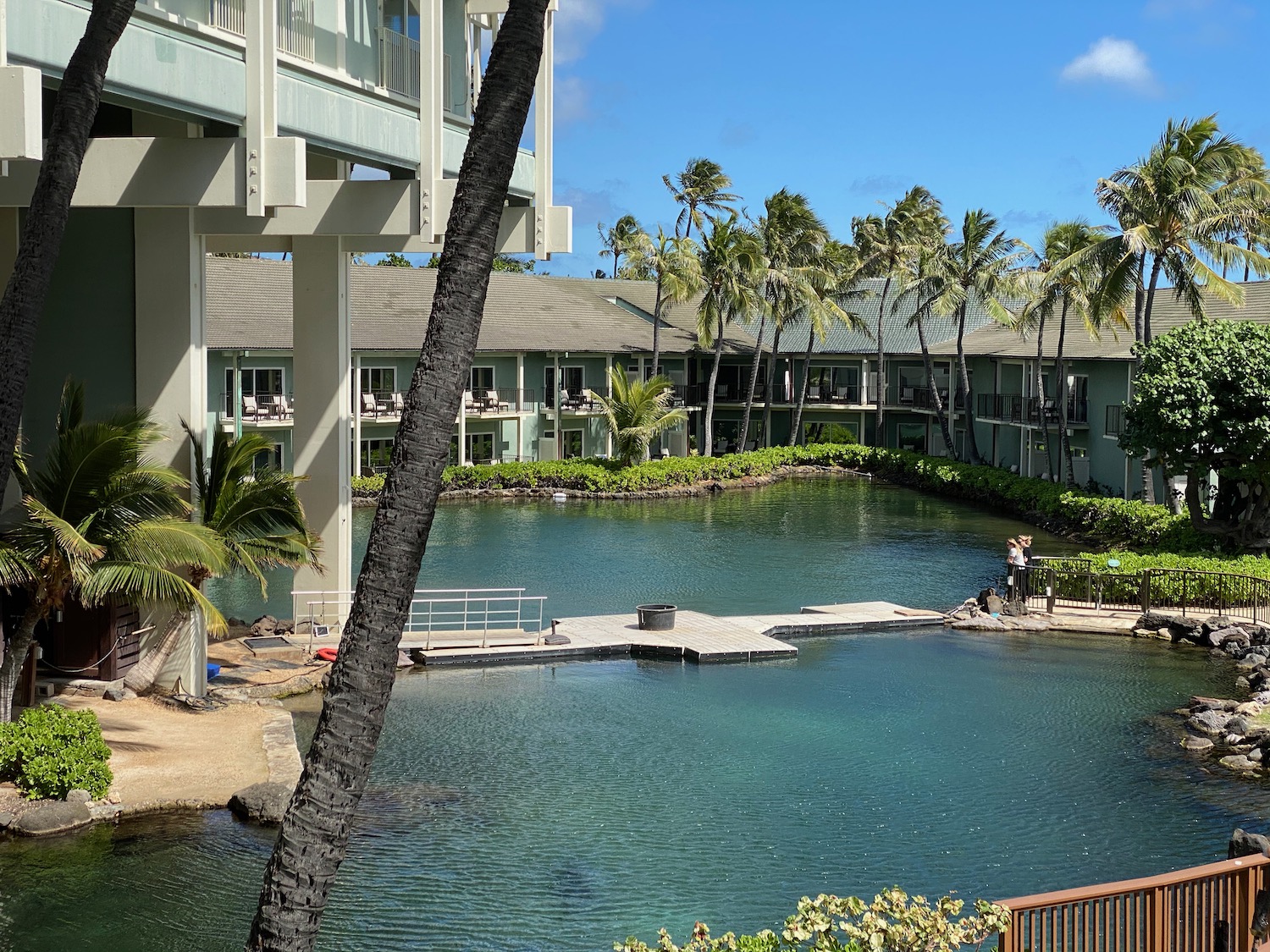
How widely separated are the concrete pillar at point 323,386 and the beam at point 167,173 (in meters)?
6.13

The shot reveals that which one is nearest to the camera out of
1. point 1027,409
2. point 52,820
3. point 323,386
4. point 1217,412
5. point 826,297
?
point 52,820

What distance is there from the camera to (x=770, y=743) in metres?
18.9

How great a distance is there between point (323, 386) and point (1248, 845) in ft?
56.6

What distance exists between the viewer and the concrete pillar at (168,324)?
1866 centimetres

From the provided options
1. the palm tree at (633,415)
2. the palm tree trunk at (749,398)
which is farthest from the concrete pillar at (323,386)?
the palm tree trunk at (749,398)

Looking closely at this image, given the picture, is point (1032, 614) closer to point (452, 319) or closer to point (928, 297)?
point (452, 319)

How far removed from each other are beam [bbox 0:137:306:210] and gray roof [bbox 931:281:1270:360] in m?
30.5

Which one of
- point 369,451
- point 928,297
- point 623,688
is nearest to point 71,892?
point 623,688

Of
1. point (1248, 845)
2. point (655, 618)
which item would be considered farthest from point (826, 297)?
point (1248, 845)

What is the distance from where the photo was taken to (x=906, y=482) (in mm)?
57062

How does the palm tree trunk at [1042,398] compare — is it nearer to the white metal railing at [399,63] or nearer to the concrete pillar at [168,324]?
the white metal railing at [399,63]

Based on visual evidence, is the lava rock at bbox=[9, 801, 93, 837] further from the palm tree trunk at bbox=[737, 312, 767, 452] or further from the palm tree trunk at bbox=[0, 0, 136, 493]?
the palm tree trunk at bbox=[737, 312, 767, 452]

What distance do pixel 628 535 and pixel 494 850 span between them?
2633cm

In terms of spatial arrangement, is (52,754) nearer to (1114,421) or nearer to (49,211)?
(49,211)
